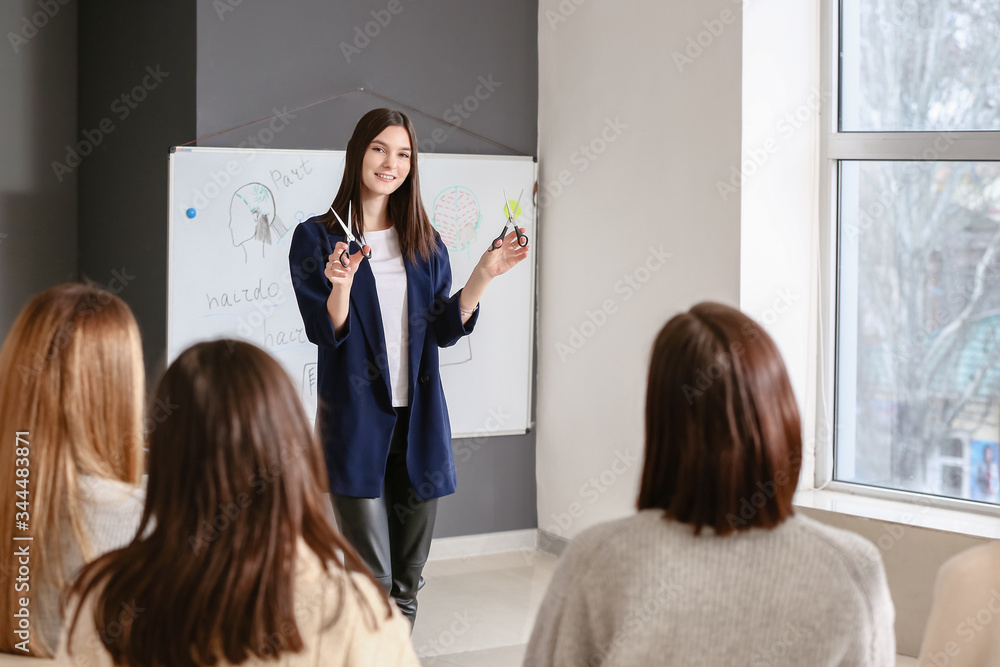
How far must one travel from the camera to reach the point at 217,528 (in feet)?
3.13

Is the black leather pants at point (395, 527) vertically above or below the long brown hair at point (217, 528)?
below

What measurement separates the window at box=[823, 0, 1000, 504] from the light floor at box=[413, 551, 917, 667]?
0.66 m

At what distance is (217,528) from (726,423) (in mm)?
540

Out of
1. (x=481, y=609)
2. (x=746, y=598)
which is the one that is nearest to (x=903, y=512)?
(x=481, y=609)

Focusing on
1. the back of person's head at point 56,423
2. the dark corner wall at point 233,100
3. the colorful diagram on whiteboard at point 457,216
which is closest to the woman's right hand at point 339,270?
the back of person's head at point 56,423

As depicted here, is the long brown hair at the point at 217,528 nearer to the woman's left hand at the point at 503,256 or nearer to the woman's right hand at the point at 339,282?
the woman's right hand at the point at 339,282

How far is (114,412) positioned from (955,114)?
254 centimetres

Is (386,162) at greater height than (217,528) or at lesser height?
greater

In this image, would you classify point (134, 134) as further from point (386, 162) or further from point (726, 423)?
point (726, 423)

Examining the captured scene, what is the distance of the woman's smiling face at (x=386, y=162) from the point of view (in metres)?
2.28

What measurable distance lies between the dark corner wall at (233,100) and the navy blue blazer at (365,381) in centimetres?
124

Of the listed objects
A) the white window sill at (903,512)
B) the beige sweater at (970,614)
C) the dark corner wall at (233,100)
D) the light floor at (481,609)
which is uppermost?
the dark corner wall at (233,100)

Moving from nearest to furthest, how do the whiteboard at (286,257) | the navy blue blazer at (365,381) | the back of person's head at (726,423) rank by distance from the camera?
the back of person's head at (726,423) → the navy blue blazer at (365,381) → the whiteboard at (286,257)

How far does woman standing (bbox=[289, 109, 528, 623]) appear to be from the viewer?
2.20m
